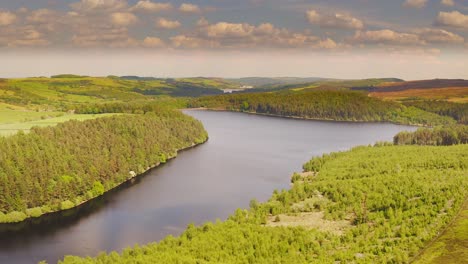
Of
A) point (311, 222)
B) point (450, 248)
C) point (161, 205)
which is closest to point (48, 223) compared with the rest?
point (161, 205)

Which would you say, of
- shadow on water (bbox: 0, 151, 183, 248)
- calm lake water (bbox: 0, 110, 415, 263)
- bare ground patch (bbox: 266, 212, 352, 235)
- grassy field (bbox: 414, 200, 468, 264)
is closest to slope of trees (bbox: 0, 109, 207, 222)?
shadow on water (bbox: 0, 151, 183, 248)

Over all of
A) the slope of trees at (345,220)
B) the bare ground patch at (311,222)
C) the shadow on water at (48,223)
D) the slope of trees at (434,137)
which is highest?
the slope of trees at (434,137)

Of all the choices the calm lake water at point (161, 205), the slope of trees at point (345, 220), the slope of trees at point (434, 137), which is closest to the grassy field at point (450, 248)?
the slope of trees at point (345, 220)

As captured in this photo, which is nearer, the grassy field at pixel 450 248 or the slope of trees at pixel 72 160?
the grassy field at pixel 450 248

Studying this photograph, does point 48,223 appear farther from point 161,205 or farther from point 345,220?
point 345,220

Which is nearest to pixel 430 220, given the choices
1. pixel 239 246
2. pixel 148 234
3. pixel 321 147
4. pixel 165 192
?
pixel 239 246

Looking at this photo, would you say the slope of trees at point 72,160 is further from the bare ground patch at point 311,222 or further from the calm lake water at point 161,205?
the bare ground patch at point 311,222
